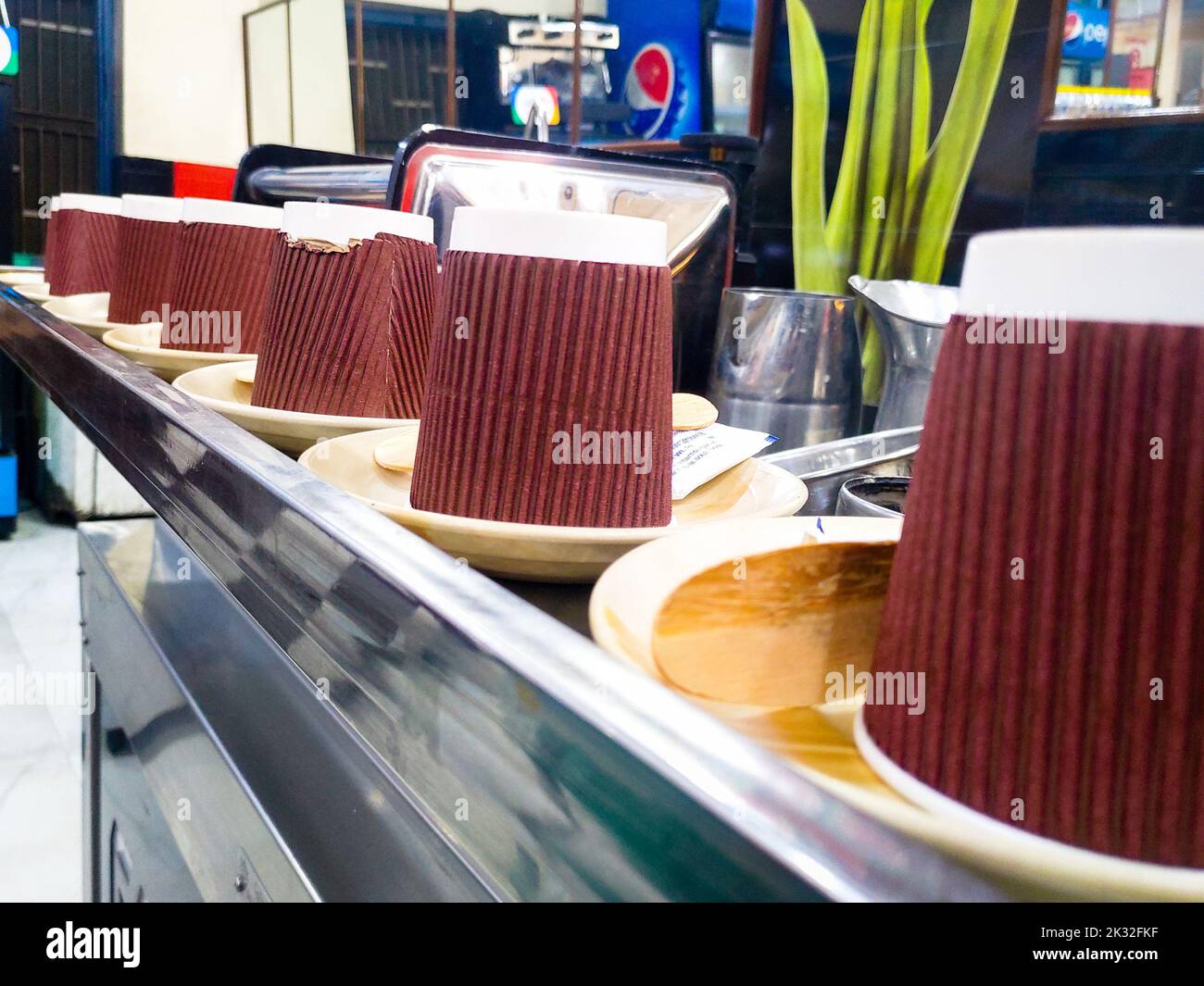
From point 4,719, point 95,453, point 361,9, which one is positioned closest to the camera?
point 4,719

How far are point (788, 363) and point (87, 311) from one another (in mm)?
1023

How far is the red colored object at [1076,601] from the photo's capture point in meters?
0.29

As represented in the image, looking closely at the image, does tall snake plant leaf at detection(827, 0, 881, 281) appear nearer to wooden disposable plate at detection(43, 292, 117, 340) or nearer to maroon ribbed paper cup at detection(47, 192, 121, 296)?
maroon ribbed paper cup at detection(47, 192, 121, 296)

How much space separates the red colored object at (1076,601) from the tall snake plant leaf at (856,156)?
343cm

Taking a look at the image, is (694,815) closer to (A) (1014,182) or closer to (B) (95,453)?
(A) (1014,182)

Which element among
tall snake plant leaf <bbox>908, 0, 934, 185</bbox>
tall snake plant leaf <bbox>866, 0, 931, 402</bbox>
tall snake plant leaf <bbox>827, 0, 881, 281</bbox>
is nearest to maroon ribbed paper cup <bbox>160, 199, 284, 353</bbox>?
tall snake plant leaf <bbox>866, 0, 931, 402</bbox>

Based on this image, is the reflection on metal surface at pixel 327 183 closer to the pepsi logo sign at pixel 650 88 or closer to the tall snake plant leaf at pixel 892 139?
the tall snake plant leaf at pixel 892 139

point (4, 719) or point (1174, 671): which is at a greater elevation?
point (1174, 671)

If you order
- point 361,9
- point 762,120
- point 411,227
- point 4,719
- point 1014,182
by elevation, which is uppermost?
point 361,9

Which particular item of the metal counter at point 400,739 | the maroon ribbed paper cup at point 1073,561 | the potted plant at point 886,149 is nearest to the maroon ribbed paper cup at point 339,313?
the metal counter at point 400,739

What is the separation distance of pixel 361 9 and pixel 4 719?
4.18 metres
